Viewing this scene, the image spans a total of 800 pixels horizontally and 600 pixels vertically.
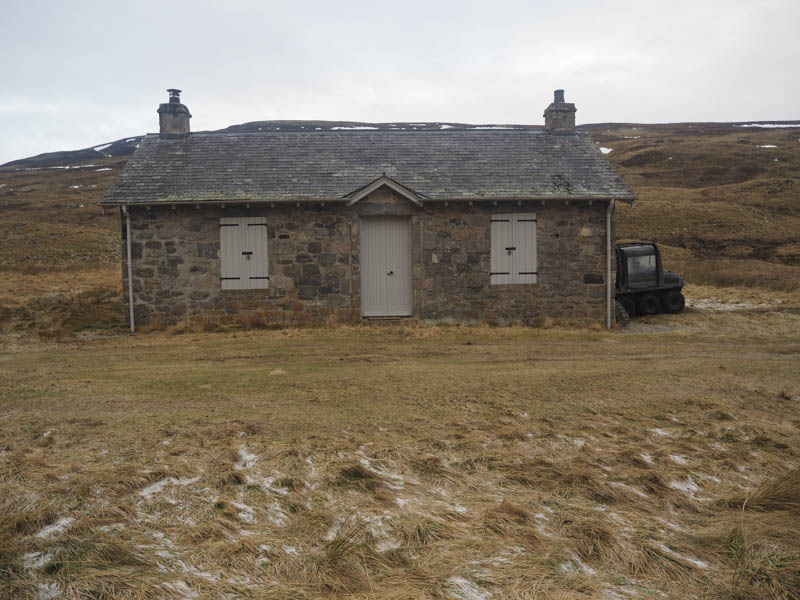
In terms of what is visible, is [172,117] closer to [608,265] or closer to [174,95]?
[174,95]

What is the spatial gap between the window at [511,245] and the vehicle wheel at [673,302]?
12.7 ft

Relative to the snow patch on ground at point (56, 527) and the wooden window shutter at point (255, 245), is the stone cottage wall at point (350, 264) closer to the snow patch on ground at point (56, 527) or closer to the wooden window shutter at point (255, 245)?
the wooden window shutter at point (255, 245)

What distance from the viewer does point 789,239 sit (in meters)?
29.1

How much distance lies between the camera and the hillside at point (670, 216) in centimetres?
2192

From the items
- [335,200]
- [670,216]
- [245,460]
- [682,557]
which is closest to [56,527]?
[245,460]

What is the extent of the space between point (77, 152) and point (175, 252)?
268ft

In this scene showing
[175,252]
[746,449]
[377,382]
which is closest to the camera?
[746,449]

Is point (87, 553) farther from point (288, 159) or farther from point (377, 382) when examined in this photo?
point (288, 159)

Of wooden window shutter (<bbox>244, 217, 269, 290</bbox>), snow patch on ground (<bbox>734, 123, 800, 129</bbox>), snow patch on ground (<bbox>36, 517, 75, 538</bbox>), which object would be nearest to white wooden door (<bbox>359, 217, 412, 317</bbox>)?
wooden window shutter (<bbox>244, 217, 269, 290</bbox>)

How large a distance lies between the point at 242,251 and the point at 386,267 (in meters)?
3.20

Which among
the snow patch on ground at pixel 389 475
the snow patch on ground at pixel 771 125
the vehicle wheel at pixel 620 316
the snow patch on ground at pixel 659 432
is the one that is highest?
the snow patch on ground at pixel 771 125

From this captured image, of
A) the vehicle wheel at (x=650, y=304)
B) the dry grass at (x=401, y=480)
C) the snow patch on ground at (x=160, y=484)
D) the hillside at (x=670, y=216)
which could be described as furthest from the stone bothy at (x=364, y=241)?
the snow patch on ground at (x=160, y=484)

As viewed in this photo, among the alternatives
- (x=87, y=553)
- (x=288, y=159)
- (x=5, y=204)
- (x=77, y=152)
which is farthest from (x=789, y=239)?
(x=77, y=152)

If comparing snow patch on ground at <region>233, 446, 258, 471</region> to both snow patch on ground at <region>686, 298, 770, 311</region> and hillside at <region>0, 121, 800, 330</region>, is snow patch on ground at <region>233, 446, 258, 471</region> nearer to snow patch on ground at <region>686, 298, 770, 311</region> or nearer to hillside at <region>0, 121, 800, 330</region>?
hillside at <region>0, 121, 800, 330</region>
